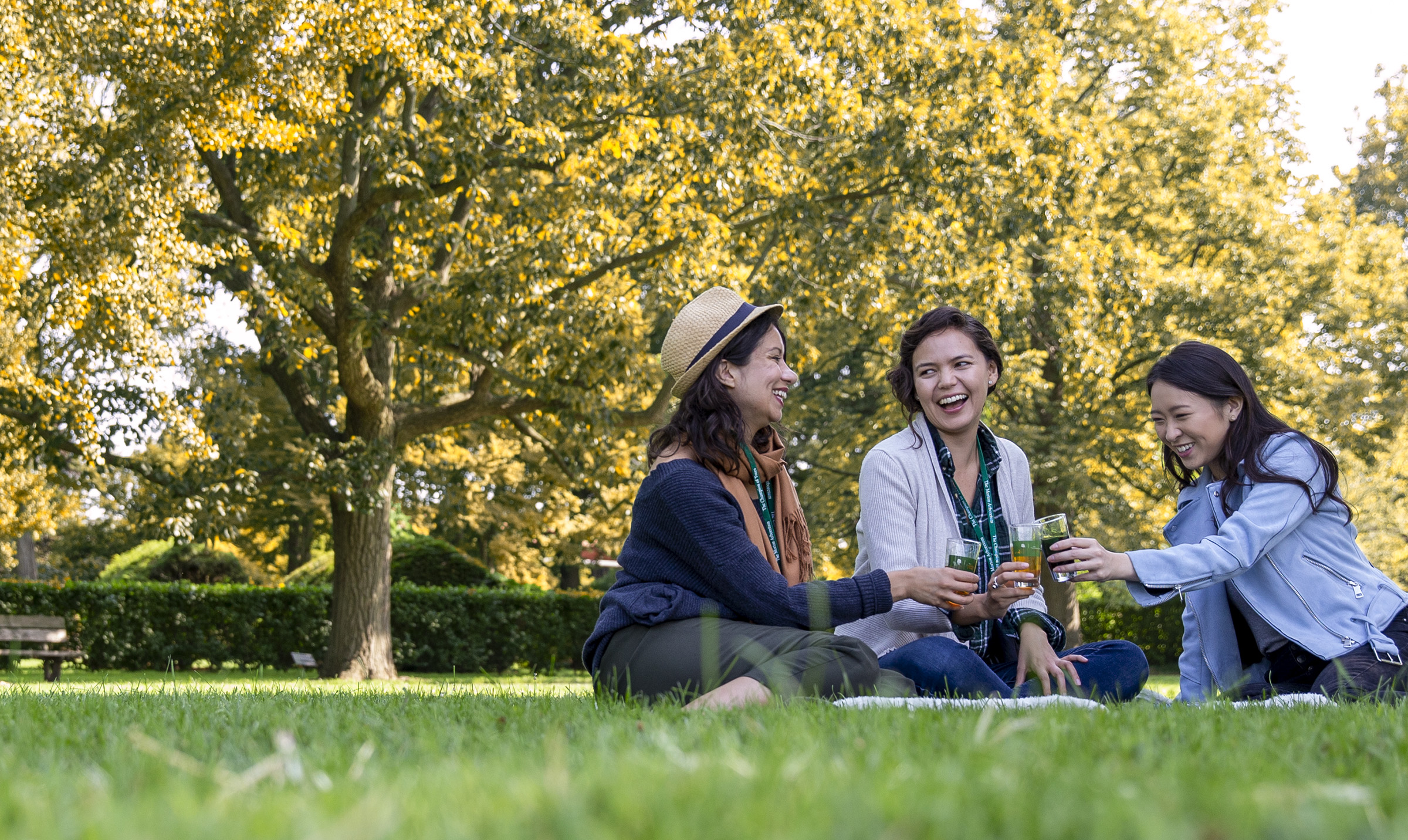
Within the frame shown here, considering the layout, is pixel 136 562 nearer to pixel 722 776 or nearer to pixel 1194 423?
pixel 1194 423

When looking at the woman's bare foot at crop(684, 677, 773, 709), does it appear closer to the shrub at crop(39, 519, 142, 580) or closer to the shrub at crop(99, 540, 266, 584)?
the shrub at crop(99, 540, 266, 584)

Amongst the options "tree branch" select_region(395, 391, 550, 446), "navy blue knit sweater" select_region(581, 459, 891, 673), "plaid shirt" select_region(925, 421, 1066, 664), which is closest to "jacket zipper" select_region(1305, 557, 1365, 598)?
"plaid shirt" select_region(925, 421, 1066, 664)

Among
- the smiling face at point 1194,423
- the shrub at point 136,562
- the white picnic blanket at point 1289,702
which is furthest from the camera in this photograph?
the shrub at point 136,562

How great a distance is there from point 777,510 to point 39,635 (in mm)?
14508

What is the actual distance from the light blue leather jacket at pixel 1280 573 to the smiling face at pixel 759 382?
5.01ft

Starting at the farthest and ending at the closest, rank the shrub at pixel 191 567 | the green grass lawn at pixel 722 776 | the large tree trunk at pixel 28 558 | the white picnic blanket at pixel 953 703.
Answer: the large tree trunk at pixel 28 558 → the shrub at pixel 191 567 → the white picnic blanket at pixel 953 703 → the green grass lawn at pixel 722 776

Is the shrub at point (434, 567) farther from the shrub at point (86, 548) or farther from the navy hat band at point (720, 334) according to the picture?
the navy hat band at point (720, 334)

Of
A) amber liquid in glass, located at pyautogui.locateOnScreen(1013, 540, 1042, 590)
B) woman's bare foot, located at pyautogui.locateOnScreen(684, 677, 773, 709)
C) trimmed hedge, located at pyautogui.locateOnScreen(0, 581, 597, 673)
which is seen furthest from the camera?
trimmed hedge, located at pyautogui.locateOnScreen(0, 581, 597, 673)

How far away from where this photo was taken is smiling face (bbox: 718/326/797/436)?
4543mm

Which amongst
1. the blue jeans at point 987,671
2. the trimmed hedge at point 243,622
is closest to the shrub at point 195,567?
the trimmed hedge at point 243,622

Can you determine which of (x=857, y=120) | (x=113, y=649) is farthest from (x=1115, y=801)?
(x=113, y=649)

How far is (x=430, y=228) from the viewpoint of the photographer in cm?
1377

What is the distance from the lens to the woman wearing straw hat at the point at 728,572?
3713mm

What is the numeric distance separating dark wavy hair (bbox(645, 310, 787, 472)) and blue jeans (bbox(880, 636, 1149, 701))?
1036mm
